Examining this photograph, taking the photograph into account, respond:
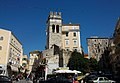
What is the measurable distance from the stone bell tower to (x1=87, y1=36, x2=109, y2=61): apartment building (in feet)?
35.8

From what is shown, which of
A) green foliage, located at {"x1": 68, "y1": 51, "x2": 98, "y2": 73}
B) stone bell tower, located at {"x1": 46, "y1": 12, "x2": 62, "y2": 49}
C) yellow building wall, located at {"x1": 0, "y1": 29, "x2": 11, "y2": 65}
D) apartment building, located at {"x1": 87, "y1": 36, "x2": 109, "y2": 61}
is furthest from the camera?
apartment building, located at {"x1": 87, "y1": 36, "x2": 109, "y2": 61}

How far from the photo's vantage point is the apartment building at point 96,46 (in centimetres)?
7029

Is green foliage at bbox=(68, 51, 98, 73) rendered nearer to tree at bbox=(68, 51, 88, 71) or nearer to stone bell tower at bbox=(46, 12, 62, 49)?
tree at bbox=(68, 51, 88, 71)

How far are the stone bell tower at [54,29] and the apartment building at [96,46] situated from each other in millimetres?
10924

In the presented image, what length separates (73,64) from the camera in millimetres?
58875

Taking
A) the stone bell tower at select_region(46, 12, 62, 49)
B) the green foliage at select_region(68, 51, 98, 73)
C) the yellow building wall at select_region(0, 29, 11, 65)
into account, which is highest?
the stone bell tower at select_region(46, 12, 62, 49)

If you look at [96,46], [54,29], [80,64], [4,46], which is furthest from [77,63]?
[4,46]

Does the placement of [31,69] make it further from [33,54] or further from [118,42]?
[118,42]

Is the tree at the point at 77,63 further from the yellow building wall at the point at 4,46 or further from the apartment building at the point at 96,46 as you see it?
the yellow building wall at the point at 4,46

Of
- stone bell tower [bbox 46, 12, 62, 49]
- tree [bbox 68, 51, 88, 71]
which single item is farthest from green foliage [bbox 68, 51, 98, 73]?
stone bell tower [bbox 46, 12, 62, 49]

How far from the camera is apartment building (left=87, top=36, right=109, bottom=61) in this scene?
70.3 meters

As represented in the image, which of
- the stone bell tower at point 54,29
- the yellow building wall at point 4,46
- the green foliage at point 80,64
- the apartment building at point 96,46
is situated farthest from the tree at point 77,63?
the yellow building wall at point 4,46

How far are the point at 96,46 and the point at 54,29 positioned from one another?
16.1m

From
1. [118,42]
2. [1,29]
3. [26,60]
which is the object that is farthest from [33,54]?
[118,42]
